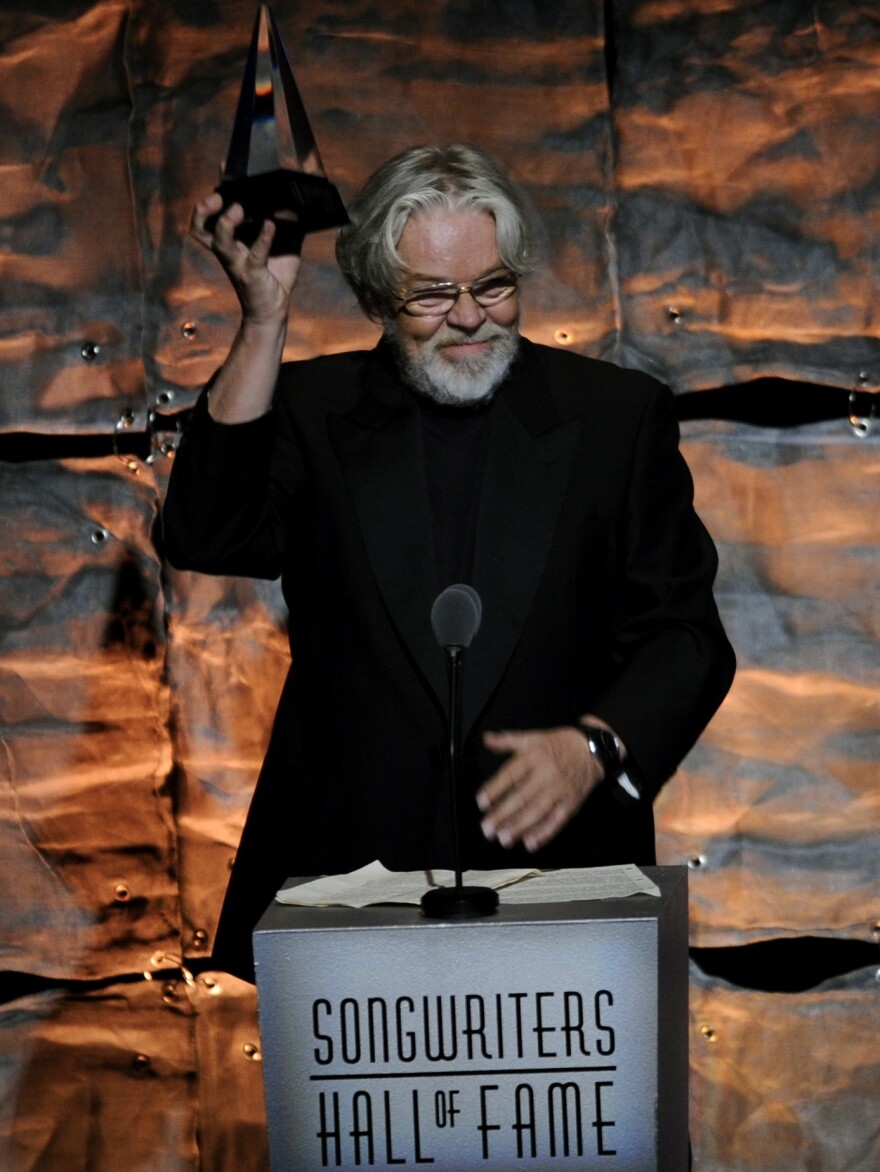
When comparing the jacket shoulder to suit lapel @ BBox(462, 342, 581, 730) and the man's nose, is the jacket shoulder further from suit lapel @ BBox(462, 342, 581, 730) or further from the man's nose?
the man's nose

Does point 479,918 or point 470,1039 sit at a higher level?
point 479,918

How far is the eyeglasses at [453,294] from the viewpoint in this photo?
6.71 ft

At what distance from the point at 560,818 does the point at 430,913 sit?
227mm

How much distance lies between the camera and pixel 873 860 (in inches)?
110

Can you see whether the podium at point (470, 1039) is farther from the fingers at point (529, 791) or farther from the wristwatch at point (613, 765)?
the wristwatch at point (613, 765)

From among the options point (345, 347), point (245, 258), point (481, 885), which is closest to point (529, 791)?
point (481, 885)

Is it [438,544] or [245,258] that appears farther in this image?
[438,544]

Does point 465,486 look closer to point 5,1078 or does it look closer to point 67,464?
point 67,464

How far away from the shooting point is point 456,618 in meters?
1.48

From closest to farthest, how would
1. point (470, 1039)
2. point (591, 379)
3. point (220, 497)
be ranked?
point (470, 1039) < point (220, 497) < point (591, 379)

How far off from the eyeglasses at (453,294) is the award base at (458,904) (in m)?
0.90

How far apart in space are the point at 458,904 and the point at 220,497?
2.44 feet

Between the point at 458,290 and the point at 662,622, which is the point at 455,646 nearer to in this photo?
the point at 662,622

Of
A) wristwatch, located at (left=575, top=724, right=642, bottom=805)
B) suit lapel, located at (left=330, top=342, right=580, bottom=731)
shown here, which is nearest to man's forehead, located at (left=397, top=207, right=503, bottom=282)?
suit lapel, located at (left=330, top=342, right=580, bottom=731)
